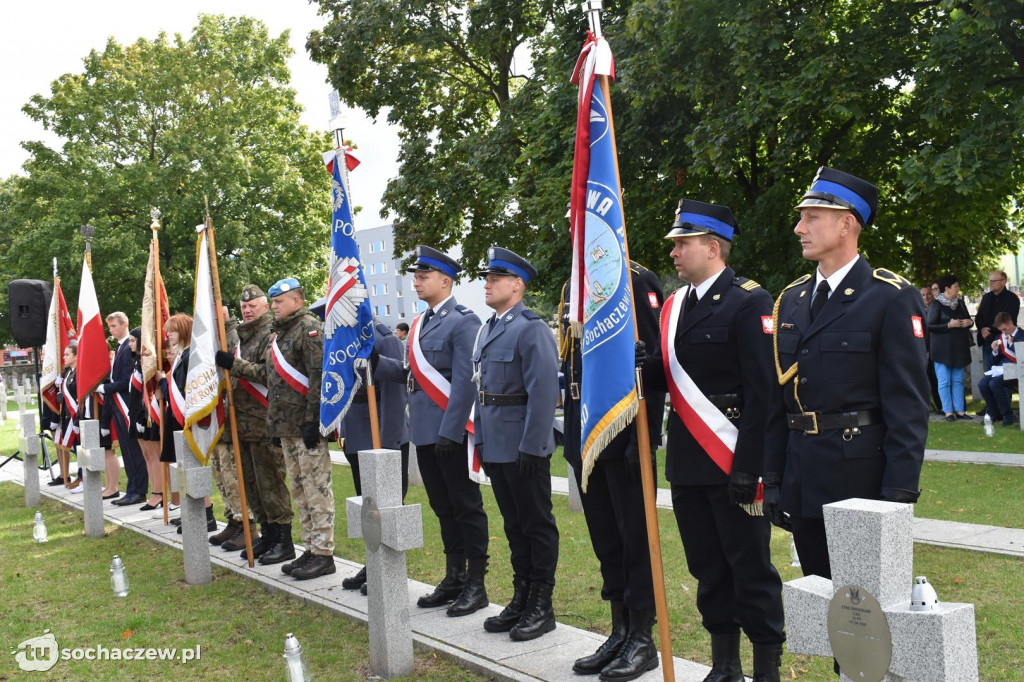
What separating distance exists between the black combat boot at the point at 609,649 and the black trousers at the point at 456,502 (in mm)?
1428

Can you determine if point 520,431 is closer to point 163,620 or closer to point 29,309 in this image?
point 163,620

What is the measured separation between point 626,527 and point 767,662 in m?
0.98

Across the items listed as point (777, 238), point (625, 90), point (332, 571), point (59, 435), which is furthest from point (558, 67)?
point (332, 571)

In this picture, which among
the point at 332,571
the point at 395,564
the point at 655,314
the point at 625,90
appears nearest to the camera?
the point at 655,314

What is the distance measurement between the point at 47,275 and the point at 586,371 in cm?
3166

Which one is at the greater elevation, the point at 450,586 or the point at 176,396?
the point at 176,396

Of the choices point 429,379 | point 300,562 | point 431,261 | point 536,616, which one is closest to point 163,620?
point 300,562

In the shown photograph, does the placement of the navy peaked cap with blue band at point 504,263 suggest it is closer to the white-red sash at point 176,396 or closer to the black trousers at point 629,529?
the black trousers at point 629,529

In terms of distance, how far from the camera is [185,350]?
992 cm

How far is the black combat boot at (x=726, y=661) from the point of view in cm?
445

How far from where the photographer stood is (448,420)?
6.26 metres

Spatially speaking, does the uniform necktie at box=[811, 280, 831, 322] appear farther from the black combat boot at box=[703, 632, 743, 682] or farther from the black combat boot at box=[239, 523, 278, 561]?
the black combat boot at box=[239, 523, 278, 561]

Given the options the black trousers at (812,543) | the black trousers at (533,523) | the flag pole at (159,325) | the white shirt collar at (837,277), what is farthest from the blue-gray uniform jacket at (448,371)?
the flag pole at (159,325)

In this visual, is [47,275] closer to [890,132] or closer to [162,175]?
[162,175]
